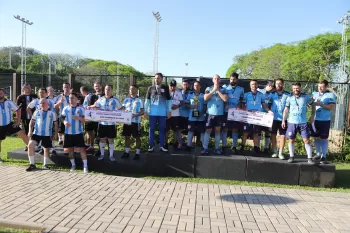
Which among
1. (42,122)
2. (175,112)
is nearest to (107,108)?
(42,122)

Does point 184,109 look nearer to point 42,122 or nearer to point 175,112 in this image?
point 175,112

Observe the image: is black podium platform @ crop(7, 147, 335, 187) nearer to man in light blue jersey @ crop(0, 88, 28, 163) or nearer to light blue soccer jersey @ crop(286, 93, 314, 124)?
light blue soccer jersey @ crop(286, 93, 314, 124)

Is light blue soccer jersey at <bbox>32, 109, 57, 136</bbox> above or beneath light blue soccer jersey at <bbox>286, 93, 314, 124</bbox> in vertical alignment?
beneath

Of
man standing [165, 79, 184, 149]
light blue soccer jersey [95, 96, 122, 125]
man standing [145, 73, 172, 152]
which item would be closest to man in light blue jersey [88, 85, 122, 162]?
light blue soccer jersey [95, 96, 122, 125]

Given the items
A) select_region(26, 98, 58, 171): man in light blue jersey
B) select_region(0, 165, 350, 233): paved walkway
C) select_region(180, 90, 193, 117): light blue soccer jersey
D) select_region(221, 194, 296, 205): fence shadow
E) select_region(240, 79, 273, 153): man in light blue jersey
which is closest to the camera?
select_region(0, 165, 350, 233): paved walkway

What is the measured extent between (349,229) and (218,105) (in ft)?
12.5

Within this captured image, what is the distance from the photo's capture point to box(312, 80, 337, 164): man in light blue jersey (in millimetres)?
7195

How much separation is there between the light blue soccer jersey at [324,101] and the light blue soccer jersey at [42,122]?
6.56 m

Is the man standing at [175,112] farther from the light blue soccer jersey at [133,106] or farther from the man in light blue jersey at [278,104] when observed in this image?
the man in light blue jersey at [278,104]

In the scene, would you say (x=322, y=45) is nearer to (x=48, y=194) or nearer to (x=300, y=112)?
(x=300, y=112)

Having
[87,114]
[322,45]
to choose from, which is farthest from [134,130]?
[322,45]

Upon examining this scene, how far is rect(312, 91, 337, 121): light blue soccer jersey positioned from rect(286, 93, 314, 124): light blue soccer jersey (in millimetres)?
466

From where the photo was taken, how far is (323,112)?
24.2 feet

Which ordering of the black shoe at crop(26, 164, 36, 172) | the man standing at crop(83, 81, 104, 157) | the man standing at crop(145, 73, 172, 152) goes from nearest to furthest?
1. the black shoe at crop(26, 164, 36, 172)
2. the man standing at crop(145, 73, 172, 152)
3. the man standing at crop(83, 81, 104, 157)
